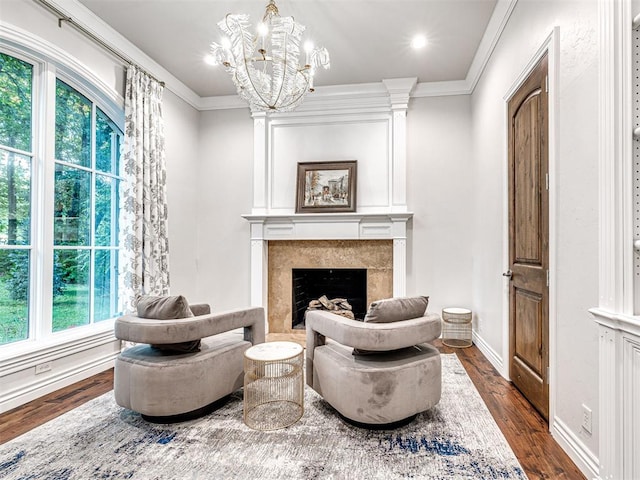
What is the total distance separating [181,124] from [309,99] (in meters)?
1.67

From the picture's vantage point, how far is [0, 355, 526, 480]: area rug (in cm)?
181

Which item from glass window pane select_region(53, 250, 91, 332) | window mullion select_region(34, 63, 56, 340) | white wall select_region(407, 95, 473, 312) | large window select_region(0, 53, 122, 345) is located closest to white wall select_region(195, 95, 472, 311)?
white wall select_region(407, 95, 473, 312)

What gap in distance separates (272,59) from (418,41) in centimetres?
180

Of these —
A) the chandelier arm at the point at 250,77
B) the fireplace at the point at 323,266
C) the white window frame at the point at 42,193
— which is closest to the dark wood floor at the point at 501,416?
the white window frame at the point at 42,193

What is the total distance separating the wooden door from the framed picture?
2.03 metres

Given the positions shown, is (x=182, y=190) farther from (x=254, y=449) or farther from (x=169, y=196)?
(x=254, y=449)

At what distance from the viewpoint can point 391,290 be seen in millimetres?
4605

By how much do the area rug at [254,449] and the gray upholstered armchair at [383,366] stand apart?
16 cm

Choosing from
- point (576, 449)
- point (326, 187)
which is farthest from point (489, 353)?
point (326, 187)

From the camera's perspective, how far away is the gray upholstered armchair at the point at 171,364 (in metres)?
2.21

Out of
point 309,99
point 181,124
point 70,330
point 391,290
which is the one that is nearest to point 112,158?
point 181,124

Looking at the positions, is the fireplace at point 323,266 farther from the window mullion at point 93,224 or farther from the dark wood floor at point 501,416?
the window mullion at point 93,224

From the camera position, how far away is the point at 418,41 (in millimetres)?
3586

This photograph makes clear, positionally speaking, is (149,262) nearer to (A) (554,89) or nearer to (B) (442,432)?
(B) (442,432)
